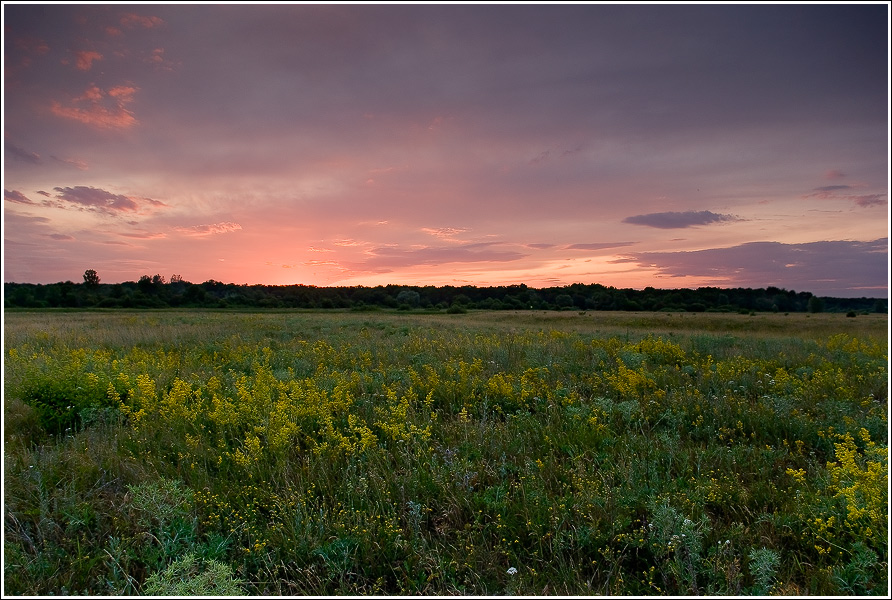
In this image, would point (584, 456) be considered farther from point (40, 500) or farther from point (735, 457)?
point (40, 500)

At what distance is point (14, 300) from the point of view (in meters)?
3.34

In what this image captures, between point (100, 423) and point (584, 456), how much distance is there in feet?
19.1

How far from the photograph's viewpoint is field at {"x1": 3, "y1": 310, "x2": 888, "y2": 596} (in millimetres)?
2904

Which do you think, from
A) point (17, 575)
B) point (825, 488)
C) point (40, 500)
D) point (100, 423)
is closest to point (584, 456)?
point (825, 488)

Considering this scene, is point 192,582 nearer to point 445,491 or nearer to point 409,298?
point 445,491

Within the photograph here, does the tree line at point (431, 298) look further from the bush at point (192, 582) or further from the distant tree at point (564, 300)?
the bush at point (192, 582)

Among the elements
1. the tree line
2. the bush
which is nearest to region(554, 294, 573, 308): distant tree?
the tree line

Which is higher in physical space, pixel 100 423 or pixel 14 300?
pixel 14 300

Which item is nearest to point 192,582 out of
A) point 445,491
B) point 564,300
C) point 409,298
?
point 445,491

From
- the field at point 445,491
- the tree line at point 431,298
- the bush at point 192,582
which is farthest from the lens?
the tree line at point 431,298

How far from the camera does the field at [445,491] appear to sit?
290cm

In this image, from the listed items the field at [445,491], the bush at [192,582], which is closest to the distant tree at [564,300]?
the field at [445,491]

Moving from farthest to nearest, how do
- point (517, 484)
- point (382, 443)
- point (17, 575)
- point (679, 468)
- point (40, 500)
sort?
point (382, 443) → point (679, 468) → point (517, 484) → point (40, 500) → point (17, 575)

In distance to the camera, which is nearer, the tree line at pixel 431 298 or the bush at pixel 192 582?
the bush at pixel 192 582
